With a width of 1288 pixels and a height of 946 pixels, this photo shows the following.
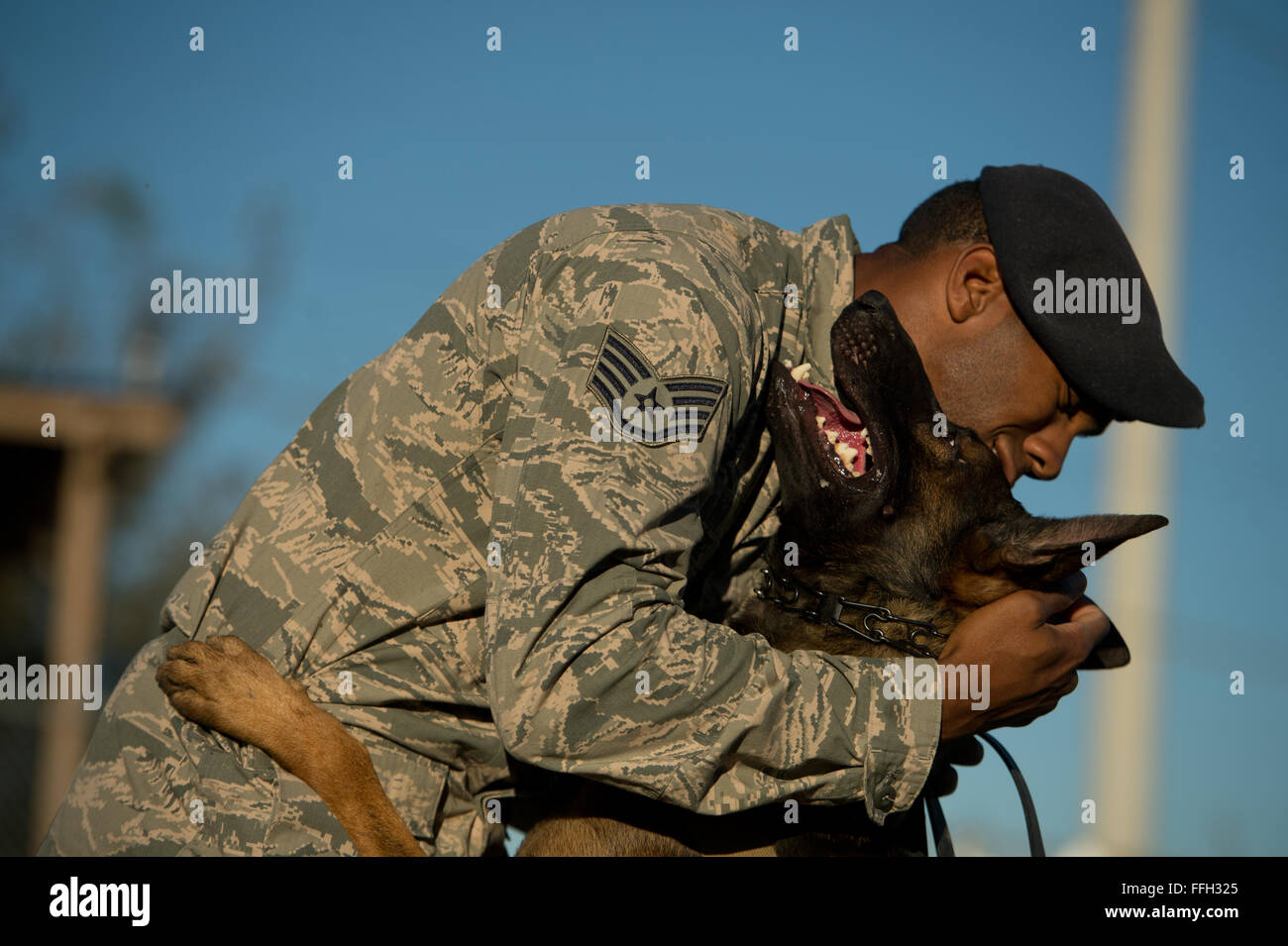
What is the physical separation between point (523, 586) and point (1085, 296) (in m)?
2.16

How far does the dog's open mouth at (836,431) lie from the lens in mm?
3256

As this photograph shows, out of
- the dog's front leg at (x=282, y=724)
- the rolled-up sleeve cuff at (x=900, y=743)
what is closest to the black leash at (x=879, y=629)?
the rolled-up sleeve cuff at (x=900, y=743)

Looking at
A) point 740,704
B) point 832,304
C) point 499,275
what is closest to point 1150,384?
point 832,304

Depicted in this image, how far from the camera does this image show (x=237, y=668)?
2.88 meters

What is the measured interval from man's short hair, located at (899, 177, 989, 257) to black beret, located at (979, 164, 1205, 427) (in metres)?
0.07

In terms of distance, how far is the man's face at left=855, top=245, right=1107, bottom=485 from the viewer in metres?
3.52

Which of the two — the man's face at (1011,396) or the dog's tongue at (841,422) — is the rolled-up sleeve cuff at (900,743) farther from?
the man's face at (1011,396)

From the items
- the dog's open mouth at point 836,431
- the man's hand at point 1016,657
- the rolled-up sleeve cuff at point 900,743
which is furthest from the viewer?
the dog's open mouth at point 836,431

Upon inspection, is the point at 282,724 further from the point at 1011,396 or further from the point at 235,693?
the point at 1011,396

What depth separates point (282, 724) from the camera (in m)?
2.85

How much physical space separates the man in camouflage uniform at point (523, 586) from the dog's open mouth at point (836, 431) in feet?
0.46

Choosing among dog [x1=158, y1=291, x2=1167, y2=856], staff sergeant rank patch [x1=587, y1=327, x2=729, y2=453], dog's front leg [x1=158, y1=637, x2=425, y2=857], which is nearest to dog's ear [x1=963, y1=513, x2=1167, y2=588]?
dog [x1=158, y1=291, x2=1167, y2=856]

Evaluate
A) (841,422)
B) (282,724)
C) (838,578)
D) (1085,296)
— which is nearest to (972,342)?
(1085,296)

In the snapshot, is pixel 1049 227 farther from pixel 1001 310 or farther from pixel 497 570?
pixel 497 570
